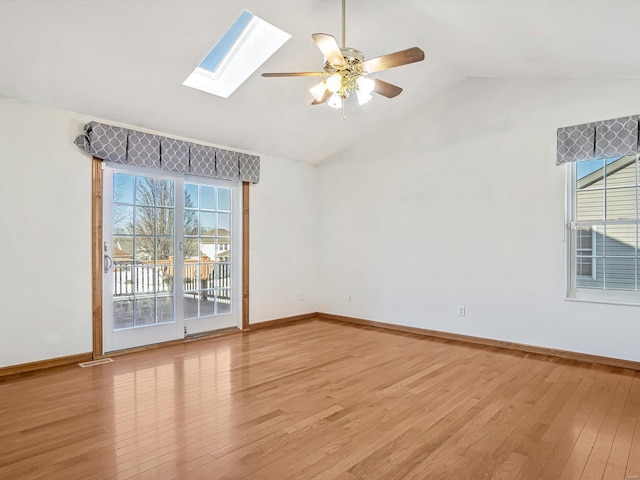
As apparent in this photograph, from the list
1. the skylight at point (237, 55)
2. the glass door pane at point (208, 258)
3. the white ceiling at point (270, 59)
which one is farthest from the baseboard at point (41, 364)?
the skylight at point (237, 55)

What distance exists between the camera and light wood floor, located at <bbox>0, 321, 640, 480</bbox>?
2.09m

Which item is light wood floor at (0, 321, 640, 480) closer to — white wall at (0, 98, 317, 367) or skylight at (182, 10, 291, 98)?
white wall at (0, 98, 317, 367)

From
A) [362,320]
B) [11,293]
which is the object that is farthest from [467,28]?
[11,293]

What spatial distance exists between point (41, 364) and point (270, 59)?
12.0 ft

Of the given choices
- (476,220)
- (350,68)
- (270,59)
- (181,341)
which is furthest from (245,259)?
(350,68)

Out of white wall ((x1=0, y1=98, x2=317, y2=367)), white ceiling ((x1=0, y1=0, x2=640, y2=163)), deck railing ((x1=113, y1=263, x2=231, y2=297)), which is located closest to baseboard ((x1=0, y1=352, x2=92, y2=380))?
white wall ((x1=0, y1=98, x2=317, y2=367))

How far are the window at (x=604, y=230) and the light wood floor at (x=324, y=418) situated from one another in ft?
2.75

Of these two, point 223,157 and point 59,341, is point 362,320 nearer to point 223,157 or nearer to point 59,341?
point 223,157

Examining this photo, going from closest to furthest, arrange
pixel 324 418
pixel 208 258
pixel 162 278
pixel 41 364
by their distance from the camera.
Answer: pixel 324 418
pixel 41 364
pixel 162 278
pixel 208 258

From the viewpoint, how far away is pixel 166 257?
4684 mm

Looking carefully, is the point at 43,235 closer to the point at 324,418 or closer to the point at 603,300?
the point at 324,418

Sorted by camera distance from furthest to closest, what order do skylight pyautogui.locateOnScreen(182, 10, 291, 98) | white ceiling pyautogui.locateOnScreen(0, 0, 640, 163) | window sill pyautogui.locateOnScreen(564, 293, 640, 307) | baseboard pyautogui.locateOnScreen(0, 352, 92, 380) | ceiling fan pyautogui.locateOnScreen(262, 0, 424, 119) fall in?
1. window sill pyautogui.locateOnScreen(564, 293, 640, 307)
2. skylight pyautogui.locateOnScreen(182, 10, 291, 98)
3. baseboard pyautogui.locateOnScreen(0, 352, 92, 380)
4. white ceiling pyautogui.locateOnScreen(0, 0, 640, 163)
5. ceiling fan pyautogui.locateOnScreen(262, 0, 424, 119)

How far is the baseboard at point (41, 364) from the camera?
11.6 ft

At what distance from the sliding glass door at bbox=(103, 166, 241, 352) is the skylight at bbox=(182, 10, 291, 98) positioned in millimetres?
1244
